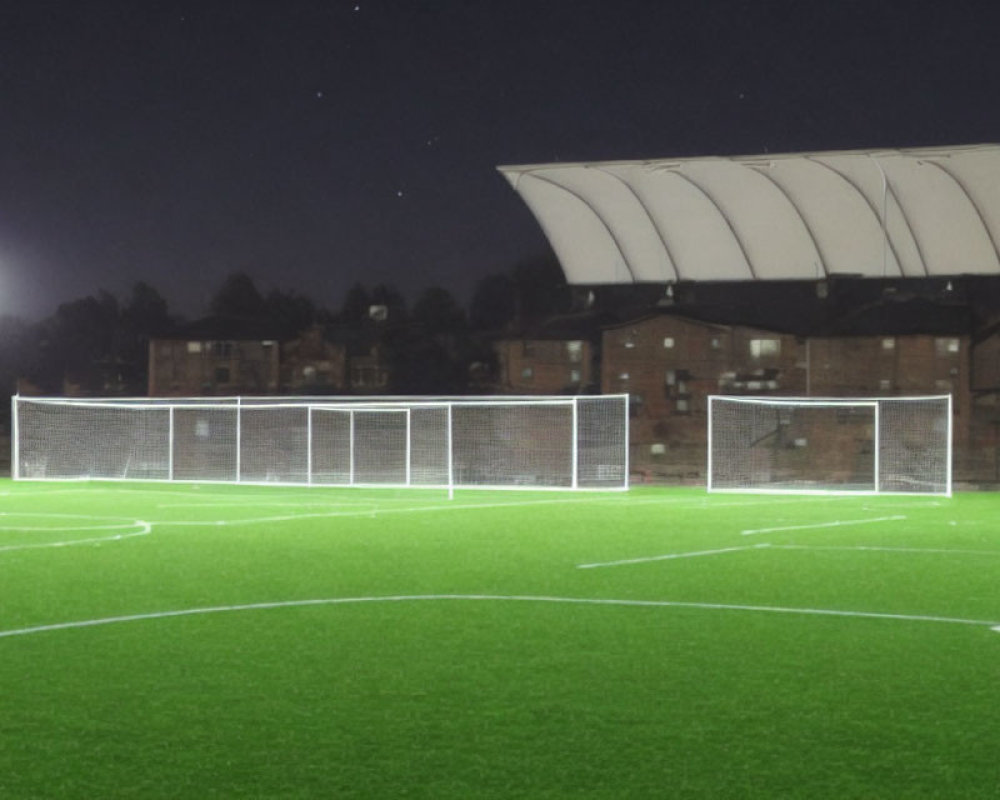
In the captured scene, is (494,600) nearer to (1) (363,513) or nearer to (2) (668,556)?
(2) (668,556)

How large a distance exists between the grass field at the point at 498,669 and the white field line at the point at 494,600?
0.15 feet

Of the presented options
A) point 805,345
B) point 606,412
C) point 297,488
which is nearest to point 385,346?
point 805,345

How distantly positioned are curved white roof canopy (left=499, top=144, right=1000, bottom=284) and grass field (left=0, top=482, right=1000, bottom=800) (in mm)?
18243

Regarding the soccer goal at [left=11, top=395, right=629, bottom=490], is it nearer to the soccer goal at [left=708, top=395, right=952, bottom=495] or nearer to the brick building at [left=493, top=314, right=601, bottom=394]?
the soccer goal at [left=708, top=395, right=952, bottom=495]

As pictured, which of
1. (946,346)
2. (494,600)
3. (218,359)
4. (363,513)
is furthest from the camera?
(218,359)

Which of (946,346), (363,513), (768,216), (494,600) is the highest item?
(768,216)

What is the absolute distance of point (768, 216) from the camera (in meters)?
38.3

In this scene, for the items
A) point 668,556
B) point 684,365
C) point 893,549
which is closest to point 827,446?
point 684,365

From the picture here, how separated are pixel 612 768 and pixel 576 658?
2.84 meters

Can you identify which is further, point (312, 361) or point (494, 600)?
point (312, 361)

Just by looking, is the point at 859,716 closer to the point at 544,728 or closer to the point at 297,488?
the point at 544,728

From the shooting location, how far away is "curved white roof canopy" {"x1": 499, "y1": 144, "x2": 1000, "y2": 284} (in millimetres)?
35469

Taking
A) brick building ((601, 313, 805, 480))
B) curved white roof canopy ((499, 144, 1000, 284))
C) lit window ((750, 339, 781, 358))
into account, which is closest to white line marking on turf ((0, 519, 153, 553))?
curved white roof canopy ((499, 144, 1000, 284))

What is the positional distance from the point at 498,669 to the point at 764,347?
7233cm
